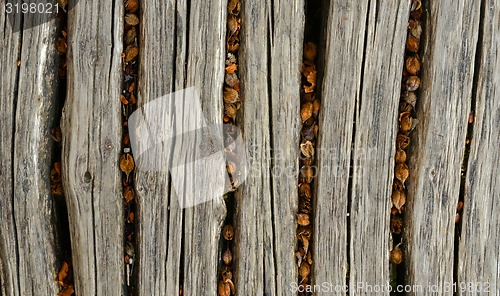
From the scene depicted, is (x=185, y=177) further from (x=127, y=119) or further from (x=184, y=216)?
(x=127, y=119)

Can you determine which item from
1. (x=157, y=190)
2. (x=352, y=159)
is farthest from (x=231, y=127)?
(x=352, y=159)

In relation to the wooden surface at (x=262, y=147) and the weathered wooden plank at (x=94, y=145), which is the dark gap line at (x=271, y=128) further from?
the weathered wooden plank at (x=94, y=145)

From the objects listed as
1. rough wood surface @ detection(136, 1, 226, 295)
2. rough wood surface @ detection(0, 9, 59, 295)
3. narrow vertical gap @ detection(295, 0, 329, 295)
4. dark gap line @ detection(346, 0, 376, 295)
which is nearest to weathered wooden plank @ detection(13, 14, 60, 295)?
rough wood surface @ detection(0, 9, 59, 295)

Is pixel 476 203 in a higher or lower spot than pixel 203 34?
lower

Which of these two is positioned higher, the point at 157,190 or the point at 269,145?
the point at 269,145

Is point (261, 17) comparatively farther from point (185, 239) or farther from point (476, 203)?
point (476, 203)

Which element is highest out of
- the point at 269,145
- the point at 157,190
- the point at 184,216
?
the point at 269,145

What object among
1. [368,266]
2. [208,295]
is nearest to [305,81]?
[368,266]
